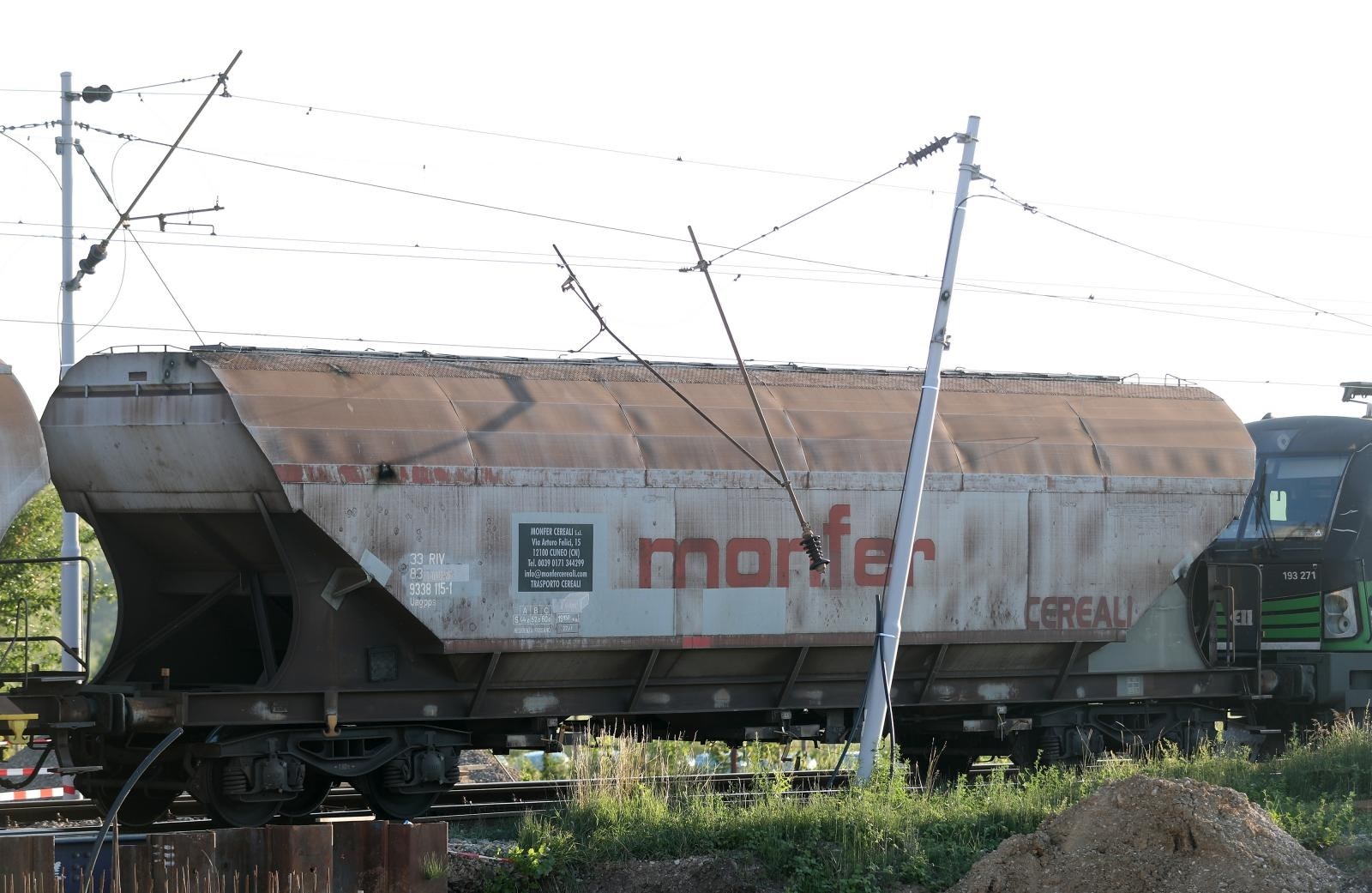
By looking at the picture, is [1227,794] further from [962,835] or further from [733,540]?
[733,540]

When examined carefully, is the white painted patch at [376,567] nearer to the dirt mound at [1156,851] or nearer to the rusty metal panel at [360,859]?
the rusty metal panel at [360,859]

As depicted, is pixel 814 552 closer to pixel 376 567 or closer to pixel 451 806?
pixel 376 567

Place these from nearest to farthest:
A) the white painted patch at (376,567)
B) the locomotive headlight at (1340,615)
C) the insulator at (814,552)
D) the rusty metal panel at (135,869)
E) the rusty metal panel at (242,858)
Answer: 1. the rusty metal panel at (135,869)
2. the rusty metal panel at (242,858)
3. the white painted patch at (376,567)
4. the insulator at (814,552)
5. the locomotive headlight at (1340,615)

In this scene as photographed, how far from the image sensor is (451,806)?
13.6m

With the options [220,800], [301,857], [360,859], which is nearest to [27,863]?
[301,857]

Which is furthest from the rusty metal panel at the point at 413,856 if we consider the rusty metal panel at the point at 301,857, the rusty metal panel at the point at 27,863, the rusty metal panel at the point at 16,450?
the rusty metal panel at the point at 16,450

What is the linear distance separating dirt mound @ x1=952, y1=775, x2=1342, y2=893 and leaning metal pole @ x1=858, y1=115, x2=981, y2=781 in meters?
2.50

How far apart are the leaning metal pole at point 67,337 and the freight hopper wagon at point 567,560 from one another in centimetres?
670

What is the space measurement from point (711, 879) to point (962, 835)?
6.16 feet

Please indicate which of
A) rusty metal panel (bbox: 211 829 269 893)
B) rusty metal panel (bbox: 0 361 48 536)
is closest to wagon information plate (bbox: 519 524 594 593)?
rusty metal panel (bbox: 211 829 269 893)

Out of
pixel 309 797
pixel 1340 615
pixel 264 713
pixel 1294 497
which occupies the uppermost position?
pixel 1294 497

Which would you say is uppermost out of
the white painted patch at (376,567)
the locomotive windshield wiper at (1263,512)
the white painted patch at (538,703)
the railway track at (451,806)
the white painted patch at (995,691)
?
the locomotive windshield wiper at (1263,512)

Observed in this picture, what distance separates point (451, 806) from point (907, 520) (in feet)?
16.6

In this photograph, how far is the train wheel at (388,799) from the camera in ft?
40.1
